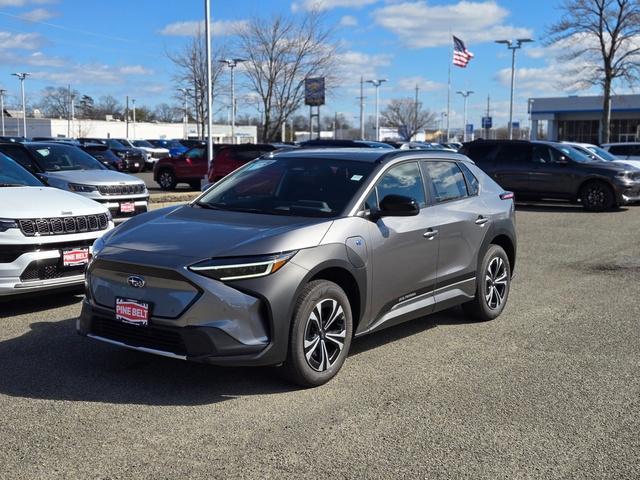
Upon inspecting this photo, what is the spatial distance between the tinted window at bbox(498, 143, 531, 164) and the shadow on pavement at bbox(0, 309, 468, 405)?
14.5 m

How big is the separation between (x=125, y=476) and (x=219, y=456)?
19.8 inches

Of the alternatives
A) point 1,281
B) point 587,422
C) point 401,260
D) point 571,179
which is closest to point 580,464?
point 587,422

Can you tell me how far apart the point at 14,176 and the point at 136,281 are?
168 inches

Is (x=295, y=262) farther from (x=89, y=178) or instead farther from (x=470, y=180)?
(x=89, y=178)

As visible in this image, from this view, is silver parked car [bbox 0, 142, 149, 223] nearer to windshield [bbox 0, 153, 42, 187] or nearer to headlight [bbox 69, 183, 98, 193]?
headlight [bbox 69, 183, 98, 193]

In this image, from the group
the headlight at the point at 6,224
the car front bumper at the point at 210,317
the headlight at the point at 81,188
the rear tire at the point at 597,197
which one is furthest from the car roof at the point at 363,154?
the rear tire at the point at 597,197

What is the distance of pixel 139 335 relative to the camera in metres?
4.69

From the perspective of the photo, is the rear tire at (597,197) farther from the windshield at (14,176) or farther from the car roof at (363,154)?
the windshield at (14,176)

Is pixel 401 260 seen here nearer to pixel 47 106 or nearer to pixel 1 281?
pixel 1 281

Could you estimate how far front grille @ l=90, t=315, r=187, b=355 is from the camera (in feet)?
14.9

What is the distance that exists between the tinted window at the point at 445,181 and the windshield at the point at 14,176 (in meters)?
4.62

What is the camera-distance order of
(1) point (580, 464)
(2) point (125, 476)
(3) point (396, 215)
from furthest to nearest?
(3) point (396, 215) → (1) point (580, 464) → (2) point (125, 476)

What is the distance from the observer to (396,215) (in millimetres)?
5434

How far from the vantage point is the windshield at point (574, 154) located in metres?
18.7
